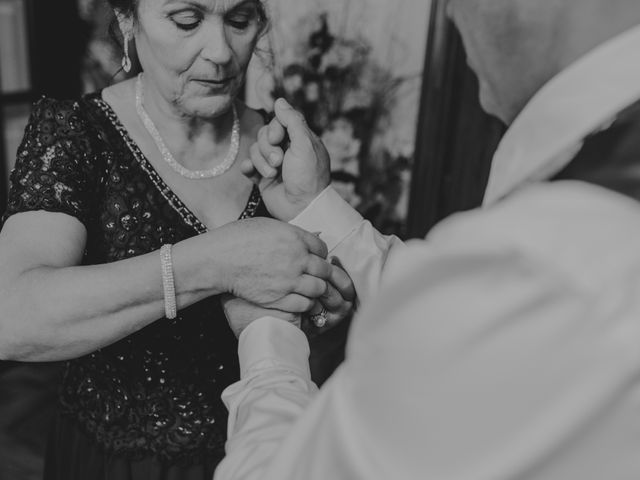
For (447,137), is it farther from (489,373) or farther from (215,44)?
(489,373)

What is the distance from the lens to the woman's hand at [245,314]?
3.81 feet

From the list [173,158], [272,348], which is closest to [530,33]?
[272,348]

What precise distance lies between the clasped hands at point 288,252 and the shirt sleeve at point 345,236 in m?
0.02

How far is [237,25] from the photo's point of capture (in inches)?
56.0

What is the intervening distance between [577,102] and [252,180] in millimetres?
902

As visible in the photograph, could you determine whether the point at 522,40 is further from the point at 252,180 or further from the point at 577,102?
the point at 252,180

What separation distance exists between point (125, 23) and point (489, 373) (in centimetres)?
121

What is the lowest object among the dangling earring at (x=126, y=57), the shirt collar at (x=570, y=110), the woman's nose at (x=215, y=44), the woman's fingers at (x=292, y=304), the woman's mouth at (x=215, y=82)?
the woman's fingers at (x=292, y=304)

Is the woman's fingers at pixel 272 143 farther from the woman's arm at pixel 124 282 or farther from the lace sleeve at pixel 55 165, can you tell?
the lace sleeve at pixel 55 165

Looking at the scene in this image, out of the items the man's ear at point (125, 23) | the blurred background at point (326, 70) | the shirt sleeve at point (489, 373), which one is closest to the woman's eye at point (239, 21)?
the man's ear at point (125, 23)

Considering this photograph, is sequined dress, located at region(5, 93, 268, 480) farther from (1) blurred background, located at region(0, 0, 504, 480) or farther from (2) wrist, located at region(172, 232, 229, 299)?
(1) blurred background, located at region(0, 0, 504, 480)

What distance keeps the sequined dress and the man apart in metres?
0.83

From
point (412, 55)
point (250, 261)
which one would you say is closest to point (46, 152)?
point (250, 261)

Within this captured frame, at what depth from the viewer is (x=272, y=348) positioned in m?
0.99
